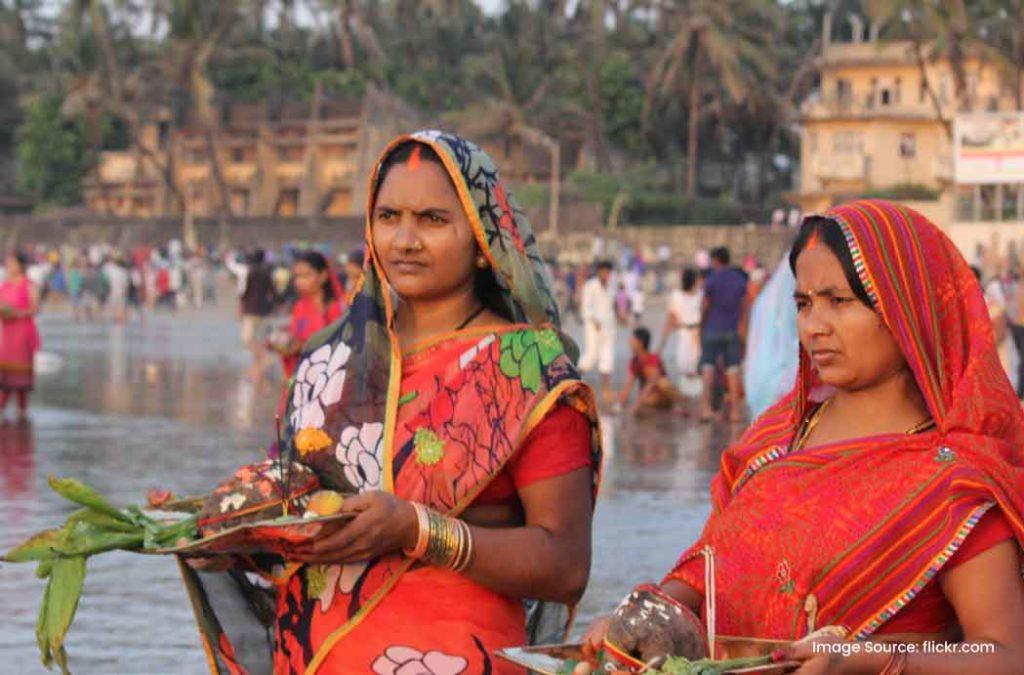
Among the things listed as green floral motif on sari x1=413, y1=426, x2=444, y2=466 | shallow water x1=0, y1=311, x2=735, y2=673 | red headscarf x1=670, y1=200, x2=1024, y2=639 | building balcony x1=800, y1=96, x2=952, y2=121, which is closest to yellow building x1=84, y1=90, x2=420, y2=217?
building balcony x1=800, y1=96, x2=952, y2=121

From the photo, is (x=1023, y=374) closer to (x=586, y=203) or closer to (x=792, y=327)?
(x=792, y=327)

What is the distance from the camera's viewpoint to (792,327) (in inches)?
484

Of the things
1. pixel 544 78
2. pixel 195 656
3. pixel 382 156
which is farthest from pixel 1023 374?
pixel 544 78

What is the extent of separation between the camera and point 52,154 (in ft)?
236

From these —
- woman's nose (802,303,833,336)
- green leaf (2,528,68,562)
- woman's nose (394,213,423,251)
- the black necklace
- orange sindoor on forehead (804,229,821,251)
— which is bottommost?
green leaf (2,528,68,562)

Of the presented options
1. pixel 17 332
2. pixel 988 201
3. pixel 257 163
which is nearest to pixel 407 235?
pixel 17 332

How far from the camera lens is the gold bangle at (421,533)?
11.0 ft

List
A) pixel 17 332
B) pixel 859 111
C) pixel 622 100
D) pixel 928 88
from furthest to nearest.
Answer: pixel 622 100
pixel 859 111
pixel 928 88
pixel 17 332

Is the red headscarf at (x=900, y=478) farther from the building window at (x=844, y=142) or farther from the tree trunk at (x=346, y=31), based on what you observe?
the tree trunk at (x=346, y=31)

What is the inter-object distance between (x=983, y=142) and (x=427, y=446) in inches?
1559

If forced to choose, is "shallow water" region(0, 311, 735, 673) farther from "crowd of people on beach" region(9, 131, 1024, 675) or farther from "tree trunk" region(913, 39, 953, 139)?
"tree trunk" region(913, 39, 953, 139)

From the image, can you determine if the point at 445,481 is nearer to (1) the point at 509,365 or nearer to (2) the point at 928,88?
(1) the point at 509,365

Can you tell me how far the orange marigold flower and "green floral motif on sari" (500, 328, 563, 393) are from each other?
0.34 m

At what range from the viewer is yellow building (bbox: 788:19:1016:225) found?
2483 inches
